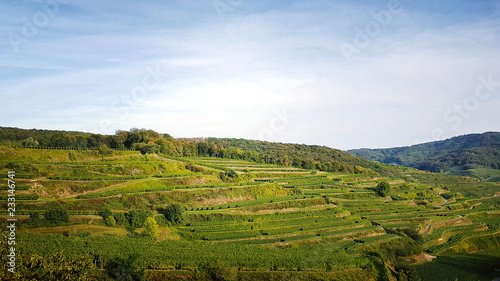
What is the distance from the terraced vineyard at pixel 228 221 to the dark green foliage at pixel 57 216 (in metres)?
0.55

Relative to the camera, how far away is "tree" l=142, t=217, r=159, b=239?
168ft

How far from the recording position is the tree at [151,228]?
51.3 meters

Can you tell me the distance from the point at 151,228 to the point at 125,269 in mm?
16237

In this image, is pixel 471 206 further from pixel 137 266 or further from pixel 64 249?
pixel 64 249

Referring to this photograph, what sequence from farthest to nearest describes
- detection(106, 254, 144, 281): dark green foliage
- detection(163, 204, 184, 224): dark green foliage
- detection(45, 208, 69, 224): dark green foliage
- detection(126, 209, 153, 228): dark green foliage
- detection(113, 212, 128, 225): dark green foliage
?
detection(163, 204, 184, 224): dark green foliage, detection(126, 209, 153, 228): dark green foliage, detection(113, 212, 128, 225): dark green foliage, detection(45, 208, 69, 224): dark green foliage, detection(106, 254, 144, 281): dark green foliage

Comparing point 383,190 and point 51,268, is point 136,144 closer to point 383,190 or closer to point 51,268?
point 51,268

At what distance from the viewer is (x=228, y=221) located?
6009cm

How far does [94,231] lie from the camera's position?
4856cm

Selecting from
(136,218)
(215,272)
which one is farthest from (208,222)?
(215,272)

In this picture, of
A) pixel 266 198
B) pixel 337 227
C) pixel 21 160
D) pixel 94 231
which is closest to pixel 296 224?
pixel 337 227

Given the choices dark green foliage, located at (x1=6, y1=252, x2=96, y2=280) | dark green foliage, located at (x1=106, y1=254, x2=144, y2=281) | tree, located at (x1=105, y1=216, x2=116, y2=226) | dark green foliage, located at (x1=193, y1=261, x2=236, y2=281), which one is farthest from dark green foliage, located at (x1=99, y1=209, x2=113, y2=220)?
dark green foliage, located at (x1=193, y1=261, x2=236, y2=281)

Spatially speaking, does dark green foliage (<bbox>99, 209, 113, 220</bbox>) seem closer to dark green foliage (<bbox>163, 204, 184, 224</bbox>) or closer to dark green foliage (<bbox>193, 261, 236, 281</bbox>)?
dark green foliage (<bbox>163, 204, 184, 224</bbox>)

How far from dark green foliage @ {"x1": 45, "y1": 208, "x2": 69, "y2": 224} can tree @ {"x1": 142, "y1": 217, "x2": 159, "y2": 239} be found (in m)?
10.9

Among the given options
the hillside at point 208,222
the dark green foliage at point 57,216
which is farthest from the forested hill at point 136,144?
the dark green foliage at point 57,216
